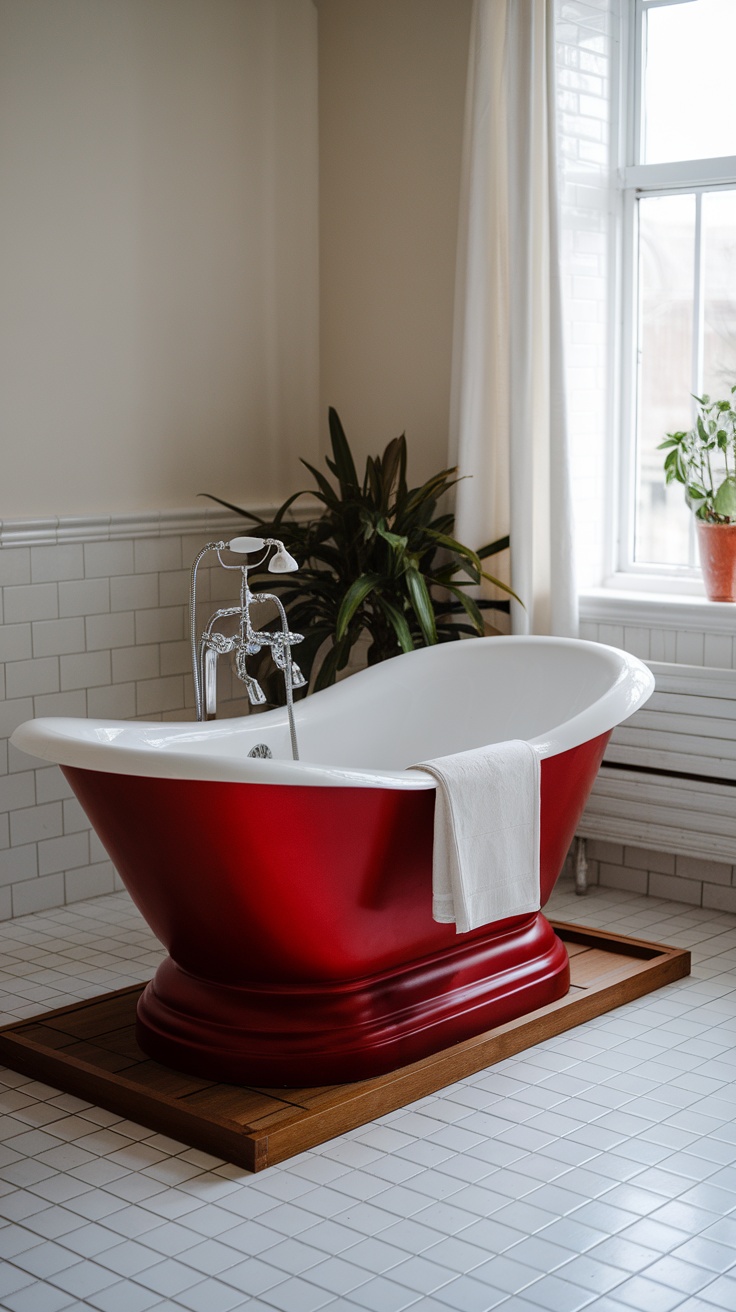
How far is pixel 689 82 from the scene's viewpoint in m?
4.01

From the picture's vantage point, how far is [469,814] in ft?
8.60

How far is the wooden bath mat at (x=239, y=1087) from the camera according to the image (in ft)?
8.15

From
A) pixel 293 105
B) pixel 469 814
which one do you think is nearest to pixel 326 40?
pixel 293 105

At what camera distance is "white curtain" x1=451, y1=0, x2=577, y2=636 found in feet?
12.4

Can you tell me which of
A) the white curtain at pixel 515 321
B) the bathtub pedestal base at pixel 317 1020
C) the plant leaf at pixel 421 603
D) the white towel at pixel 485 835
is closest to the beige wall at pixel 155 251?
the white curtain at pixel 515 321

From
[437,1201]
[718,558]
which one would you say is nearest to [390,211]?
[718,558]

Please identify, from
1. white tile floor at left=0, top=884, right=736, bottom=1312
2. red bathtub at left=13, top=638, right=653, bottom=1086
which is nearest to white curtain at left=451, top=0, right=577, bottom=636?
red bathtub at left=13, top=638, right=653, bottom=1086

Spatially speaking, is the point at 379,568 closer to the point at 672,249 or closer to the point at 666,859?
the point at 666,859

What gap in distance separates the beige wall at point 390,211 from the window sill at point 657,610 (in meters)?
0.70

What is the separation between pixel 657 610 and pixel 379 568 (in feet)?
2.61

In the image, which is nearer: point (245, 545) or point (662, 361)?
point (245, 545)

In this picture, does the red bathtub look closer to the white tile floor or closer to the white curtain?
the white tile floor

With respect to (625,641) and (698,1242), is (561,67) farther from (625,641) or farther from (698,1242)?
(698,1242)

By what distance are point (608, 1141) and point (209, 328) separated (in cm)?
270
